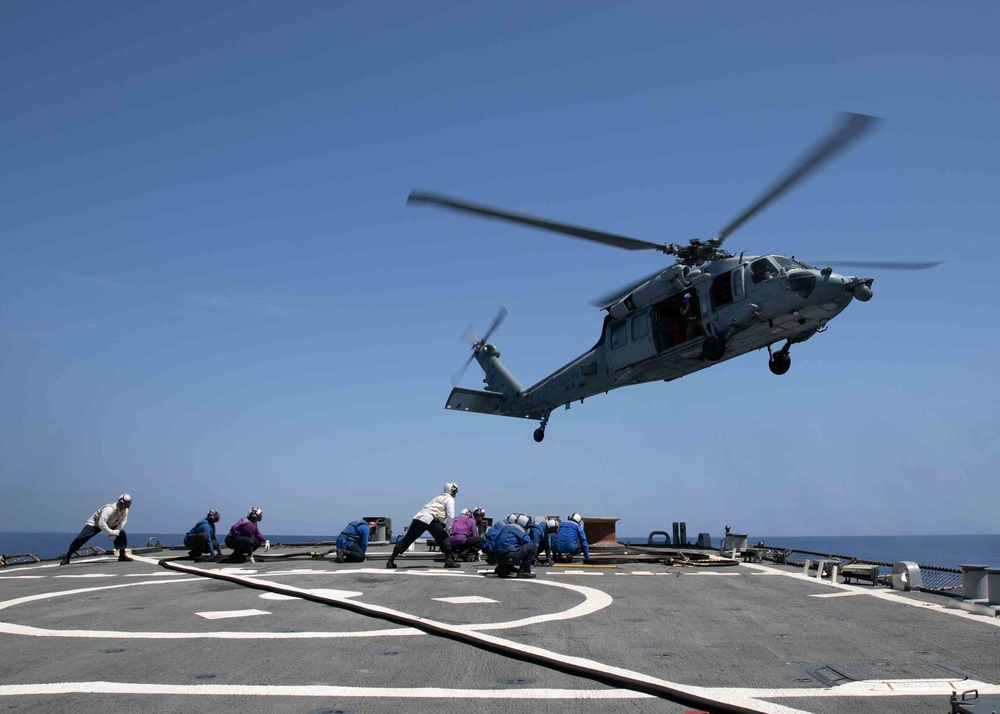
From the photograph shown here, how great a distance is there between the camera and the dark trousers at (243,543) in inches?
767

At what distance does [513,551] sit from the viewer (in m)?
16.0

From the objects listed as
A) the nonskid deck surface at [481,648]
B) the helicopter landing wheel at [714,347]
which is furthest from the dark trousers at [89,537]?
the helicopter landing wheel at [714,347]

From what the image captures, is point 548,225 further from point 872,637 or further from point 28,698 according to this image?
point 28,698

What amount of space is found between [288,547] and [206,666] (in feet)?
74.1

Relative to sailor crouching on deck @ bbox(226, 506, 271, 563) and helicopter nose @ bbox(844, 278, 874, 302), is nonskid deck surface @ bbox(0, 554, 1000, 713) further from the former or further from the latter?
helicopter nose @ bbox(844, 278, 874, 302)

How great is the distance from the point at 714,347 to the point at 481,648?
17.2 metres

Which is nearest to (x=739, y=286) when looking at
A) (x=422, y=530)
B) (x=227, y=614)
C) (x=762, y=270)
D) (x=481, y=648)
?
(x=762, y=270)

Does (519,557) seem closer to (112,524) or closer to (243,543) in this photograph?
(243,543)

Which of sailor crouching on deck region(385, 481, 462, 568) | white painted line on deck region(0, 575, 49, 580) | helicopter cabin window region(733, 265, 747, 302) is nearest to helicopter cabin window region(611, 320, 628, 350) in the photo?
helicopter cabin window region(733, 265, 747, 302)

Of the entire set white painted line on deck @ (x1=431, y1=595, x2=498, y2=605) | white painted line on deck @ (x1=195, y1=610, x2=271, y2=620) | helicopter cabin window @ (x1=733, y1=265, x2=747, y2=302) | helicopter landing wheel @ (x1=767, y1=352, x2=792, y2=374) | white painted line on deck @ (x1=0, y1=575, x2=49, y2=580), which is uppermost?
helicopter cabin window @ (x1=733, y1=265, x2=747, y2=302)

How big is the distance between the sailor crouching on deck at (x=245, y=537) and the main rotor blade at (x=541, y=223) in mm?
9867

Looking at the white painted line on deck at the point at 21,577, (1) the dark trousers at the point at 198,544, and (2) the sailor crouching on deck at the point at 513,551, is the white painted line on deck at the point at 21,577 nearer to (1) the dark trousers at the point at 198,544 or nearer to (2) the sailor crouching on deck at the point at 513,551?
(1) the dark trousers at the point at 198,544

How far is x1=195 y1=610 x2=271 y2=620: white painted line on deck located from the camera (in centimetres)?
1045

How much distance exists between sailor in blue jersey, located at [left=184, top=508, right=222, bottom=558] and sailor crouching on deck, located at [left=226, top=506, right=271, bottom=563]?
2.40 ft
